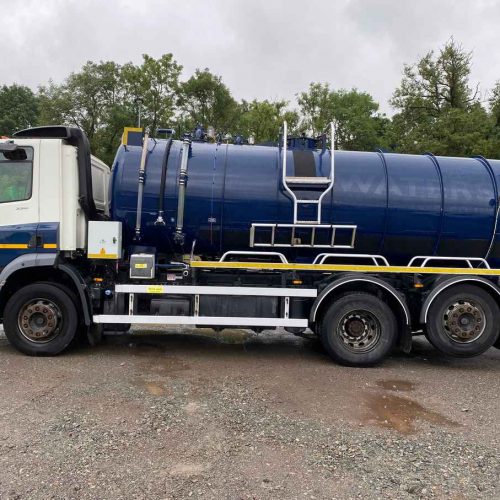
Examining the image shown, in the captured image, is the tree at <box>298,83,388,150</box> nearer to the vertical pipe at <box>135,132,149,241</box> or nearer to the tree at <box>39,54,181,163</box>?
the tree at <box>39,54,181,163</box>

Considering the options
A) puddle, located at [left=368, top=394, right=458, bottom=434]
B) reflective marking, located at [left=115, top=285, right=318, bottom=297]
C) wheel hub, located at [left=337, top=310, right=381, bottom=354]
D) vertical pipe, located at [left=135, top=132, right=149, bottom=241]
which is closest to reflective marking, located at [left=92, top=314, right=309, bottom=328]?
reflective marking, located at [left=115, top=285, right=318, bottom=297]

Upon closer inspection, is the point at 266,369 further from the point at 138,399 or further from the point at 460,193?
the point at 460,193

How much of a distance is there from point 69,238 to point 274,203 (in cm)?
278

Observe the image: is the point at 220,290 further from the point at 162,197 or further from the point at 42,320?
the point at 42,320

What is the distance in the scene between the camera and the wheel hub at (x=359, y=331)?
6.48 m

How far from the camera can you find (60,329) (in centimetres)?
643

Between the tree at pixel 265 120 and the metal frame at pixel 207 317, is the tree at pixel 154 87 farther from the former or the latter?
the metal frame at pixel 207 317

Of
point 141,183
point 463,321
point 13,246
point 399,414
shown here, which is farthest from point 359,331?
point 13,246

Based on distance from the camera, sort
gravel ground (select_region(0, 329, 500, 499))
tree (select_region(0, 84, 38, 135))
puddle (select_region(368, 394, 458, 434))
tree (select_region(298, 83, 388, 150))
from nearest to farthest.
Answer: gravel ground (select_region(0, 329, 500, 499)), puddle (select_region(368, 394, 458, 434)), tree (select_region(298, 83, 388, 150)), tree (select_region(0, 84, 38, 135))

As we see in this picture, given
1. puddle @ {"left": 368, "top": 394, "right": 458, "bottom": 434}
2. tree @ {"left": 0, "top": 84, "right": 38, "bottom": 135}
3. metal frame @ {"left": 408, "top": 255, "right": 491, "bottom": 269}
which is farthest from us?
tree @ {"left": 0, "top": 84, "right": 38, "bottom": 135}

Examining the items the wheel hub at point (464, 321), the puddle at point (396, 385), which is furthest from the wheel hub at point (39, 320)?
the wheel hub at point (464, 321)

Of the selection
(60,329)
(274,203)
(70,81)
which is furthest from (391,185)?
(70,81)

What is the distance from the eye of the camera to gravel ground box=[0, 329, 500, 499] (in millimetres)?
3328

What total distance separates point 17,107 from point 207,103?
95.2 ft
